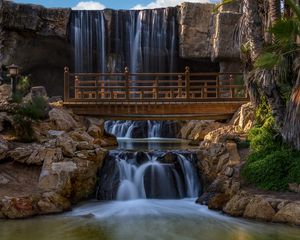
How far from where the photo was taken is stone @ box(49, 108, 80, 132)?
53.8ft

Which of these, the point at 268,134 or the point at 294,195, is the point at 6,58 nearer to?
the point at 268,134

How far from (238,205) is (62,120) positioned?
26.5 ft

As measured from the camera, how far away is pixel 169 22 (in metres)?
28.7

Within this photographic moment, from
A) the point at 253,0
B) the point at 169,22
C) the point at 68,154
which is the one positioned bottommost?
the point at 68,154

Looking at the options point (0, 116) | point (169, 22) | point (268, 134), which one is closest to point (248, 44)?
point (268, 134)

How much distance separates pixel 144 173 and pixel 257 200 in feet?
13.6

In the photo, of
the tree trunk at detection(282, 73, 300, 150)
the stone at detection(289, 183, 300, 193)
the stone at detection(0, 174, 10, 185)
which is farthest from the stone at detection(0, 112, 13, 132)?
the stone at detection(289, 183, 300, 193)

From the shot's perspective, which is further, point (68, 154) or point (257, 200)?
point (68, 154)

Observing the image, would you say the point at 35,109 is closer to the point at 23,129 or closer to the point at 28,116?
the point at 28,116

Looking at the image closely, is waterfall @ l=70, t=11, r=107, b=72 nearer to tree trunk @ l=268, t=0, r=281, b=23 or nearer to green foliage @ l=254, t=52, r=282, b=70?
tree trunk @ l=268, t=0, r=281, b=23

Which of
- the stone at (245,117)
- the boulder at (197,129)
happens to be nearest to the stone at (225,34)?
the boulder at (197,129)

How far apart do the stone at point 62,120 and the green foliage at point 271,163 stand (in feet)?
22.4

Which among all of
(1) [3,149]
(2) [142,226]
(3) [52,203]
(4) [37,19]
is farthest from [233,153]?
(4) [37,19]

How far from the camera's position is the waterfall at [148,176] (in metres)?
13.2
